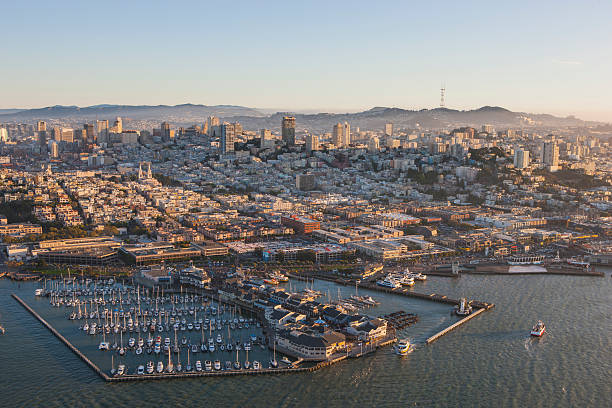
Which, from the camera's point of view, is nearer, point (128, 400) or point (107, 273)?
point (128, 400)

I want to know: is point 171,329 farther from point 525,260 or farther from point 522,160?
point 522,160

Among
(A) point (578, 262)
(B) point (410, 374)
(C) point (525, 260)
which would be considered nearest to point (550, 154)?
(A) point (578, 262)

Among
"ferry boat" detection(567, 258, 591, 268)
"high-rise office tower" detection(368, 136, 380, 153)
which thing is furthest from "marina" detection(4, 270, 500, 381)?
"high-rise office tower" detection(368, 136, 380, 153)

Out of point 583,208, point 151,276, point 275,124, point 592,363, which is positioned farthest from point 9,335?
point 275,124

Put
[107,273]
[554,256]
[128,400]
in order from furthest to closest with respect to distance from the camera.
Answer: [554,256] → [107,273] → [128,400]

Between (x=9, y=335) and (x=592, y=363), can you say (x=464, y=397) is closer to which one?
(x=592, y=363)

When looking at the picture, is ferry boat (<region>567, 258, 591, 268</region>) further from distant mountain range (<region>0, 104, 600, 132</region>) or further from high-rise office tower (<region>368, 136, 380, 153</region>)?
distant mountain range (<region>0, 104, 600, 132</region>)
